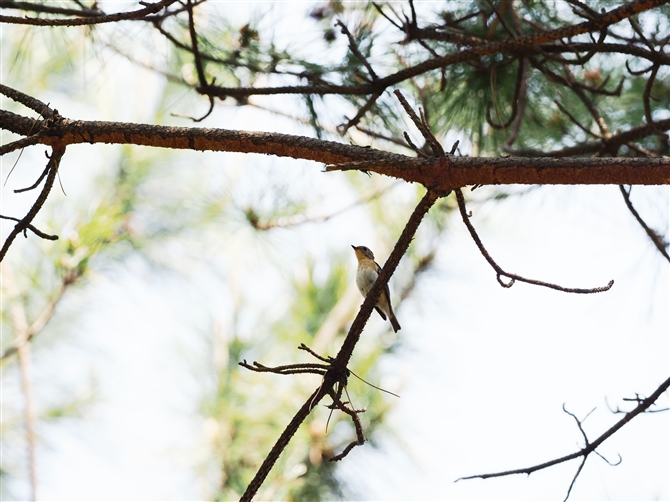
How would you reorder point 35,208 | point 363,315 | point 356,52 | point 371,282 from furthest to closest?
point 371,282
point 356,52
point 35,208
point 363,315

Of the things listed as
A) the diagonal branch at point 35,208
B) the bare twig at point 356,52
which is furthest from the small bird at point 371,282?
the diagonal branch at point 35,208

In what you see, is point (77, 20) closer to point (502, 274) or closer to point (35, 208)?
point (35, 208)

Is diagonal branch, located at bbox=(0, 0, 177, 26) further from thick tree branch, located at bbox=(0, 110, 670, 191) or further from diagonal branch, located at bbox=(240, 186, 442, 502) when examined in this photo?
diagonal branch, located at bbox=(240, 186, 442, 502)

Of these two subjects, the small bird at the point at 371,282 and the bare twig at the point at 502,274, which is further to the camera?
the small bird at the point at 371,282

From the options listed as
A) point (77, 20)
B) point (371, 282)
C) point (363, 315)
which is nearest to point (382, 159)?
point (363, 315)

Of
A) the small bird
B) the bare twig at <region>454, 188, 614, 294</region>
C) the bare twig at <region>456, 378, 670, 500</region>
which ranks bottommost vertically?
the bare twig at <region>456, 378, 670, 500</region>

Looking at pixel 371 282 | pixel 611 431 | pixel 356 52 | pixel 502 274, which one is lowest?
pixel 611 431

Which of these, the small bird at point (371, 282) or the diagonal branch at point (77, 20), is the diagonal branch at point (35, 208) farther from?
the small bird at point (371, 282)

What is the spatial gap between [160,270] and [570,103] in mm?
2368

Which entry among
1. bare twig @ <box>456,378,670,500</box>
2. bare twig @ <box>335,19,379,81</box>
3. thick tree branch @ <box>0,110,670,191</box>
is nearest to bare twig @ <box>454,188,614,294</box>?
thick tree branch @ <box>0,110,670,191</box>

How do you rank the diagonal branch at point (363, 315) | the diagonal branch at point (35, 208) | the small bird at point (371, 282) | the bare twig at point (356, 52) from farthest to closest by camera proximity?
the small bird at point (371, 282) → the bare twig at point (356, 52) → the diagonal branch at point (35, 208) → the diagonal branch at point (363, 315)

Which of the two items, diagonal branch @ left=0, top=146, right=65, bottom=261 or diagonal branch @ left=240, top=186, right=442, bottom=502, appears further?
diagonal branch @ left=0, top=146, right=65, bottom=261

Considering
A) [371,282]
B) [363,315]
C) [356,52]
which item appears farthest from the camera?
[371,282]

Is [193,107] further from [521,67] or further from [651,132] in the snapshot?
[651,132]
